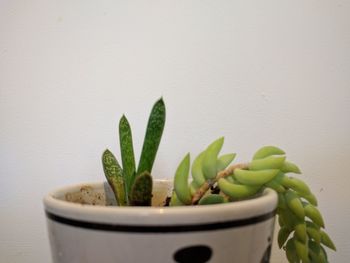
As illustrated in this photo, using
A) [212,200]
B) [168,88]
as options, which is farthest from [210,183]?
[168,88]

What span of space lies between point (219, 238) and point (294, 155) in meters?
0.24

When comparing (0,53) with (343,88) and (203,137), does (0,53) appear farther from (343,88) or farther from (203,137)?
(343,88)

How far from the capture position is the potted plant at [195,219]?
19 centimetres

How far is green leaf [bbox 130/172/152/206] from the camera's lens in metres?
0.22

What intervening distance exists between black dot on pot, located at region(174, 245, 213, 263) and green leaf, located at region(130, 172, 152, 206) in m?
0.05

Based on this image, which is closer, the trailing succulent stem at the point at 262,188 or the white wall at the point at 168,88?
the trailing succulent stem at the point at 262,188

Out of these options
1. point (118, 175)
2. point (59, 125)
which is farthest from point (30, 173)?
point (118, 175)

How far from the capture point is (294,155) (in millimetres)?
402

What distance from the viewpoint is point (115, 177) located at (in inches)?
11.4

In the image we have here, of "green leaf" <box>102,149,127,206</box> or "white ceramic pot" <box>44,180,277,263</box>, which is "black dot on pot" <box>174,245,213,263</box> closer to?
"white ceramic pot" <box>44,180,277,263</box>

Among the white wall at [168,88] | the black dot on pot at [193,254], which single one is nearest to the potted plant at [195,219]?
the black dot on pot at [193,254]

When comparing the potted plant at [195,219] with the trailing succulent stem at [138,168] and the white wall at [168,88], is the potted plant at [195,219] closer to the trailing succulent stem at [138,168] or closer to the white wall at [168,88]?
the trailing succulent stem at [138,168]

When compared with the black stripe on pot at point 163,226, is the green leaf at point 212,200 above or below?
below

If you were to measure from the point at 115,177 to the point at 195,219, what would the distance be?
4.8 inches
